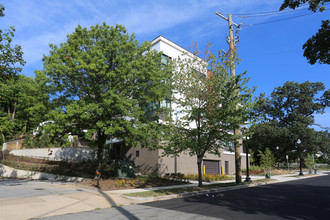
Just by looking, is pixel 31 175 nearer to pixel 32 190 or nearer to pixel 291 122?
pixel 32 190

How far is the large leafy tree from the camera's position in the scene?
49.4 meters

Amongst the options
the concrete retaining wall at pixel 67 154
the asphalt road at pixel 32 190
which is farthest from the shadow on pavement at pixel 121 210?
the concrete retaining wall at pixel 67 154

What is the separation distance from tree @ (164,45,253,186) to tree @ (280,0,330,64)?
439 centimetres

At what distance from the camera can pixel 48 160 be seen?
2695 centimetres

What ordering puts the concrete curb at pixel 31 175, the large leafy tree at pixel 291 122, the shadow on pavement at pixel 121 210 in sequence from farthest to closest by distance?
the large leafy tree at pixel 291 122, the concrete curb at pixel 31 175, the shadow on pavement at pixel 121 210

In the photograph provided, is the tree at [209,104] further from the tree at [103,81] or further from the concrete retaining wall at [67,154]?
the concrete retaining wall at [67,154]

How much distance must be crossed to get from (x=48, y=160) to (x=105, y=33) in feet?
61.2

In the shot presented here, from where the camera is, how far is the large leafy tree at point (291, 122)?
49.4m

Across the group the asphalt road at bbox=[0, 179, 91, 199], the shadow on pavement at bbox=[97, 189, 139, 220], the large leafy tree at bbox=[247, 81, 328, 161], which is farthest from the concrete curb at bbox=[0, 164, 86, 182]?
the large leafy tree at bbox=[247, 81, 328, 161]

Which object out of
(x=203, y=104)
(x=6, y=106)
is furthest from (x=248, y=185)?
(x=6, y=106)

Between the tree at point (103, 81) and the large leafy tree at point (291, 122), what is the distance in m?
40.6

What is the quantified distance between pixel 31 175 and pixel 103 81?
1396 centimetres

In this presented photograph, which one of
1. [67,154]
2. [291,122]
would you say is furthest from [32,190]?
[291,122]

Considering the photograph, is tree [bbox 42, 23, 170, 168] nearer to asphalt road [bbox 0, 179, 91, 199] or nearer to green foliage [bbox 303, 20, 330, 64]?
asphalt road [bbox 0, 179, 91, 199]
